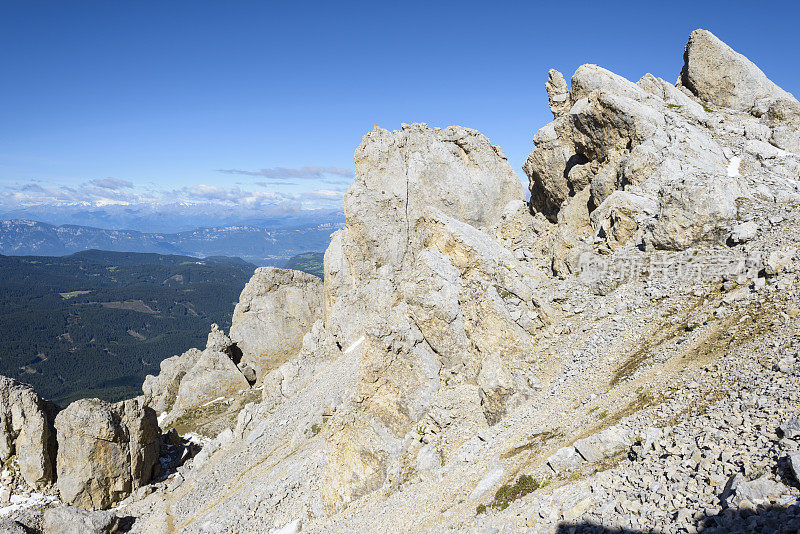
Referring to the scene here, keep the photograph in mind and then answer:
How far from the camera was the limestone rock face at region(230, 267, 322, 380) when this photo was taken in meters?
78.9

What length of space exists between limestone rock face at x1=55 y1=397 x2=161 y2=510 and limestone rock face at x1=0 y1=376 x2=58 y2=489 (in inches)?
107

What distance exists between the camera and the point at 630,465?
15961 millimetres

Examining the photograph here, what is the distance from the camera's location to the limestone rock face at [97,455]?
151 feet

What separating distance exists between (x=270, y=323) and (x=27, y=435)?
36898mm

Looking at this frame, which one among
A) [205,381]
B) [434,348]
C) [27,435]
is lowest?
[205,381]

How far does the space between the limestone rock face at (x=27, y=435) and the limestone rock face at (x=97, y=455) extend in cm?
272

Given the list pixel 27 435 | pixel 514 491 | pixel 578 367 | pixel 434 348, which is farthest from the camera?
pixel 27 435

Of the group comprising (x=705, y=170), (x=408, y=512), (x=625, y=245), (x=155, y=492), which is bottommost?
(x=155, y=492)

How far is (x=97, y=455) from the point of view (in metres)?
46.8

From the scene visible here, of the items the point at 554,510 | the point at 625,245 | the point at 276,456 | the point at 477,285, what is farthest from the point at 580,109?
the point at 276,456

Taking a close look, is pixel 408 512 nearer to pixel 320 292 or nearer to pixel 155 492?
pixel 155 492

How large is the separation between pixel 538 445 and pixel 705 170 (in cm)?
2606

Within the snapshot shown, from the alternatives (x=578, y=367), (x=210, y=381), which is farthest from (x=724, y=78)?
(x=210, y=381)

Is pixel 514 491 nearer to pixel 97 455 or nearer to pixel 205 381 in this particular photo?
pixel 97 455
